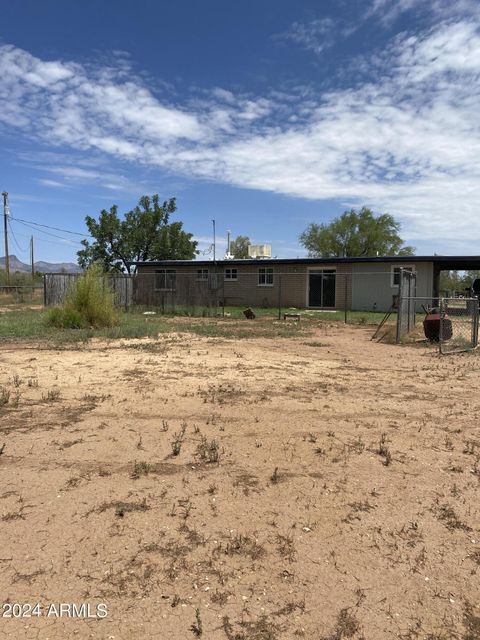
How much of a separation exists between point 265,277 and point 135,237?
1607 centimetres

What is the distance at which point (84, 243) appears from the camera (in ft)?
131

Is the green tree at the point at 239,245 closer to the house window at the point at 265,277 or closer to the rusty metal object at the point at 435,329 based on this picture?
the house window at the point at 265,277

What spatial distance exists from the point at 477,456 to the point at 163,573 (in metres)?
3.02

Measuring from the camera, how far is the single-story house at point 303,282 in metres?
23.3

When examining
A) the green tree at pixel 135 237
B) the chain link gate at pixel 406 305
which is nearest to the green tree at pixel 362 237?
the green tree at pixel 135 237

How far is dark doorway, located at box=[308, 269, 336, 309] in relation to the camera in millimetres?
25609

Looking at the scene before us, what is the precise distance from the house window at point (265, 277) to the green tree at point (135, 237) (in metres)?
15.0

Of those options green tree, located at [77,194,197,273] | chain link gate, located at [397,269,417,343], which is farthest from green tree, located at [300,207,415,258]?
chain link gate, located at [397,269,417,343]

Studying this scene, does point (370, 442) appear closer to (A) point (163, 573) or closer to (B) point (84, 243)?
(A) point (163, 573)

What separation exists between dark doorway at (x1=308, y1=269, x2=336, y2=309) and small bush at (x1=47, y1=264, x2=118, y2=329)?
13.7m

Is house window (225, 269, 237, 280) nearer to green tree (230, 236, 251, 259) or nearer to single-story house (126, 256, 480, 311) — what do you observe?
single-story house (126, 256, 480, 311)

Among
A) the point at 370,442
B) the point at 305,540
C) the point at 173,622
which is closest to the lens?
the point at 173,622

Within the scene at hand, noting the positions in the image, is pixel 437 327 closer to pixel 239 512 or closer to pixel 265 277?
pixel 239 512

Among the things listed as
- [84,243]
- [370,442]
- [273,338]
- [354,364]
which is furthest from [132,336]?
[84,243]
